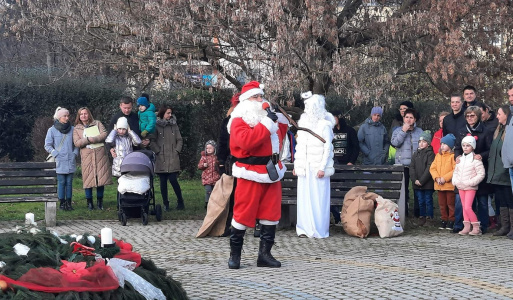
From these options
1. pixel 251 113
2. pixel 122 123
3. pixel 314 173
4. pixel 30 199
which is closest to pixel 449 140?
pixel 314 173

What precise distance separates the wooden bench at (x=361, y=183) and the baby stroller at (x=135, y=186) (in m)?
2.10

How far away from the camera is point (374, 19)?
51.0ft

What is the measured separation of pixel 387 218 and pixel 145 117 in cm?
470

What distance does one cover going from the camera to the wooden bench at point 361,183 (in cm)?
1323

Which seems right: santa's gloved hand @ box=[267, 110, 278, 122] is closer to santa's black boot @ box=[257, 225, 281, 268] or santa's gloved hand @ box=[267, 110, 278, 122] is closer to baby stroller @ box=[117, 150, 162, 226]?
santa's black boot @ box=[257, 225, 281, 268]

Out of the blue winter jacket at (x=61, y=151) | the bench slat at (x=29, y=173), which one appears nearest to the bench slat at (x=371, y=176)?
the bench slat at (x=29, y=173)

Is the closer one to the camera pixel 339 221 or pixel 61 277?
pixel 61 277

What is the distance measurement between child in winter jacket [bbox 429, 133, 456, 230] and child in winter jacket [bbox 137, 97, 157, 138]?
4.69 meters

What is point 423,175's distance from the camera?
13.7m

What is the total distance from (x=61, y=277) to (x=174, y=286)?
1.29 metres

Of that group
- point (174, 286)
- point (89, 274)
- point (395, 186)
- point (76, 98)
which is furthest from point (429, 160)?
point (76, 98)

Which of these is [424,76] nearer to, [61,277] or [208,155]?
[208,155]

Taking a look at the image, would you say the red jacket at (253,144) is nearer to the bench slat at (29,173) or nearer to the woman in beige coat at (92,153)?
the bench slat at (29,173)

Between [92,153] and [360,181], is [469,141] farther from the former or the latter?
[92,153]
